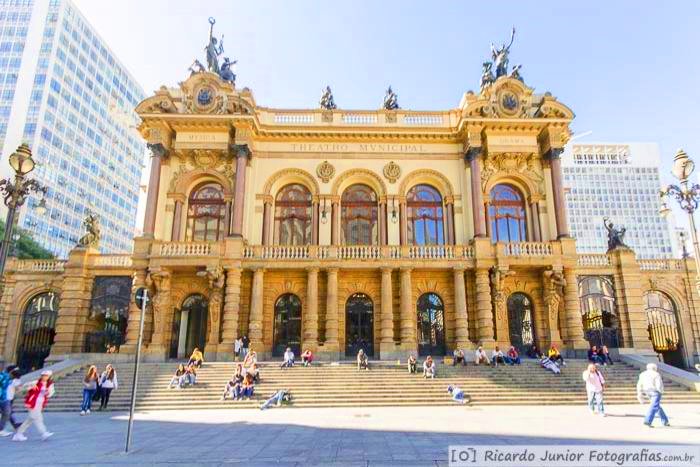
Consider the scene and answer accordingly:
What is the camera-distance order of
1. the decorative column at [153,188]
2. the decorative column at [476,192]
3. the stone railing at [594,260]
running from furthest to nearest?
the stone railing at [594,260]
the decorative column at [476,192]
the decorative column at [153,188]

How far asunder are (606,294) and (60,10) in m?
80.7

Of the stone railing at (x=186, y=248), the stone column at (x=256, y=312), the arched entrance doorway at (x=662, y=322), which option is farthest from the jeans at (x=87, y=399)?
the arched entrance doorway at (x=662, y=322)

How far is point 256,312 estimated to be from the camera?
22406 millimetres

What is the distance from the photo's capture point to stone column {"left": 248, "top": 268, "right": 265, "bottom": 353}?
72.2 ft

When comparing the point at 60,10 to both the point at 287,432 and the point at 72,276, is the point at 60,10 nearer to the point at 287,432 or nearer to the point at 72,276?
the point at 72,276

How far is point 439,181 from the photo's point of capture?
1014 inches

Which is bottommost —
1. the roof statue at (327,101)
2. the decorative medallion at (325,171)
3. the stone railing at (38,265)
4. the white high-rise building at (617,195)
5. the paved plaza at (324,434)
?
the paved plaza at (324,434)

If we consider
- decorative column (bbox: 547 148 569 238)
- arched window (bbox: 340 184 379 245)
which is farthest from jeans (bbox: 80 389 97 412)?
decorative column (bbox: 547 148 569 238)

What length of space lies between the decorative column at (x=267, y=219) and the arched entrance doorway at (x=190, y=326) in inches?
190

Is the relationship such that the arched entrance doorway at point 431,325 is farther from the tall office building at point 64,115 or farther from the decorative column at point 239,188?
the tall office building at point 64,115

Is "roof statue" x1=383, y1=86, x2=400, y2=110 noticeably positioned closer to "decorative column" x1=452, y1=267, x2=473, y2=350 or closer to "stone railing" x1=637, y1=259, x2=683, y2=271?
"decorative column" x1=452, y1=267, x2=473, y2=350

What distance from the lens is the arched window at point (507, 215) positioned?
2519 cm

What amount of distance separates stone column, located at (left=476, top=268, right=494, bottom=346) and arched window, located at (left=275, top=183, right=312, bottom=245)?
10080mm

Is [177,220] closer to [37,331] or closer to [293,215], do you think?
[293,215]
